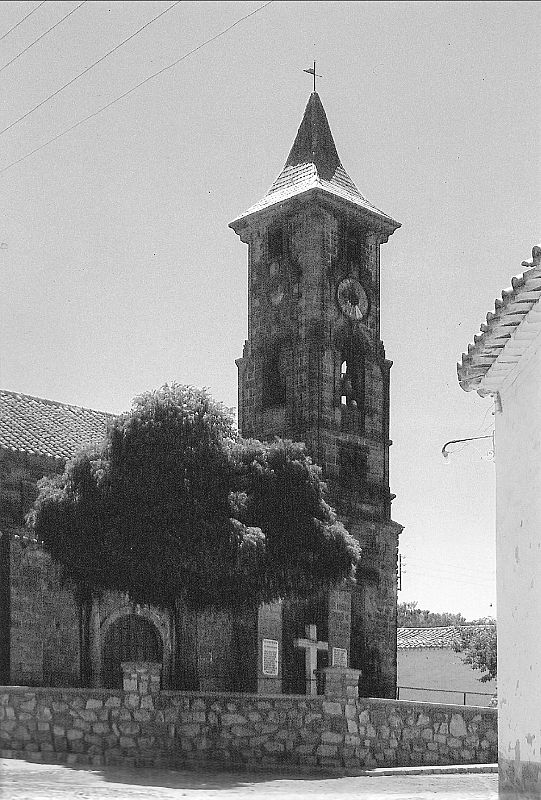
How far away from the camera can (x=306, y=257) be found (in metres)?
33.2

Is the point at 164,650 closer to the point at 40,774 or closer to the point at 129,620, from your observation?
the point at 129,620

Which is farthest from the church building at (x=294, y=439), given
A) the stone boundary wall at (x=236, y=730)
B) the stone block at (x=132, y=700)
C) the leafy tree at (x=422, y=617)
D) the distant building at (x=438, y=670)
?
the leafy tree at (x=422, y=617)

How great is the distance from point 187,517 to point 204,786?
8377 millimetres

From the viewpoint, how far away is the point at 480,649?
43844 mm

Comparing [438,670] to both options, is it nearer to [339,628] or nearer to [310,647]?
[339,628]

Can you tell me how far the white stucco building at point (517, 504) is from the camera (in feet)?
34.7

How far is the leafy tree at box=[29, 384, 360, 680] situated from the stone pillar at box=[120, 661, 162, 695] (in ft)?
12.1

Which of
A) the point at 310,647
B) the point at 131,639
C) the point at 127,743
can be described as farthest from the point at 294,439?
the point at 127,743

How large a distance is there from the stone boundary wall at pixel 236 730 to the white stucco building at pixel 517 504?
Result: 873 centimetres

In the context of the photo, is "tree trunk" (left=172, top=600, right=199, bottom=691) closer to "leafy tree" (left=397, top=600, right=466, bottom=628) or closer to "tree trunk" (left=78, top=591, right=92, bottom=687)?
"tree trunk" (left=78, top=591, right=92, bottom=687)

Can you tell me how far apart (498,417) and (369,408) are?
71.7 feet

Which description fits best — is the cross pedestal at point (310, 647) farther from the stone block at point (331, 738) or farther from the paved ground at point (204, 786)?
the paved ground at point (204, 786)

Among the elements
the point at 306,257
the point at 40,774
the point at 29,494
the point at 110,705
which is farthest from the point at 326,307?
the point at 40,774

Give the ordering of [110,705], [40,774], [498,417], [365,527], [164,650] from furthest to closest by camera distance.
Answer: [365,527]
[164,650]
[110,705]
[40,774]
[498,417]
